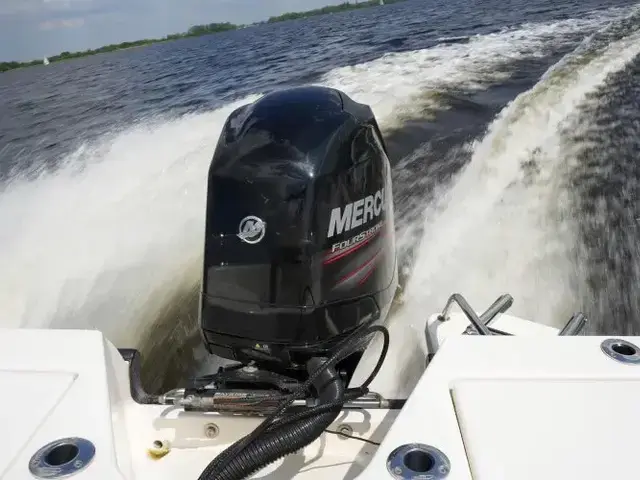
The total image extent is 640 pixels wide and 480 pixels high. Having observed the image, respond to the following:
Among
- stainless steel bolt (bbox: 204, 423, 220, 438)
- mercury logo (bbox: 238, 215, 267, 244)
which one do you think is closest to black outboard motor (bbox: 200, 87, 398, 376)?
mercury logo (bbox: 238, 215, 267, 244)

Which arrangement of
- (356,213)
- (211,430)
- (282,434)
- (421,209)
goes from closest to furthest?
(282,434)
(211,430)
(356,213)
(421,209)

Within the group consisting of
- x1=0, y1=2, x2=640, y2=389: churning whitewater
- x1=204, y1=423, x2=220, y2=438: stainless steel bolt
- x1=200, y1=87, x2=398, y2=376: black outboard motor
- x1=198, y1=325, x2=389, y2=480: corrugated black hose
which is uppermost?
x1=200, y1=87, x2=398, y2=376: black outboard motor

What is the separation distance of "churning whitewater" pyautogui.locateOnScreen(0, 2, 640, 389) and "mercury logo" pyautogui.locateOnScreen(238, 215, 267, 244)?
910 millimetres

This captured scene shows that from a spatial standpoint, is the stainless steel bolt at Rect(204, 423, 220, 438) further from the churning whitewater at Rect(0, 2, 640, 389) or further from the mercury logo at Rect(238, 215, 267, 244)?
the churning whitewater at Rect(0, 2, 640, 389)

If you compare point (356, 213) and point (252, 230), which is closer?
point (252, 230)

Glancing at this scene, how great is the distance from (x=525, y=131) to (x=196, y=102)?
2.97 m

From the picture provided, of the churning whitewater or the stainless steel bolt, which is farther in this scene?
the churning whitewater

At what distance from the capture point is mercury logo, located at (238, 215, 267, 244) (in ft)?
4.47

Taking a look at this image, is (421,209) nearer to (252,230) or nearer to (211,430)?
(252,230)

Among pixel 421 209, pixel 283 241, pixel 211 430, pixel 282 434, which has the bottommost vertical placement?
pixel 421 209

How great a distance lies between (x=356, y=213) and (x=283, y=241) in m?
0.21

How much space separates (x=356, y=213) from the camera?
1479 millimetres

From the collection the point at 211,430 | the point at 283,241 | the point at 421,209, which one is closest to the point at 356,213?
the point at 283,241

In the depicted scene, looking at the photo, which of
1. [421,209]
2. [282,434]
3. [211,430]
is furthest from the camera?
[421,209]
